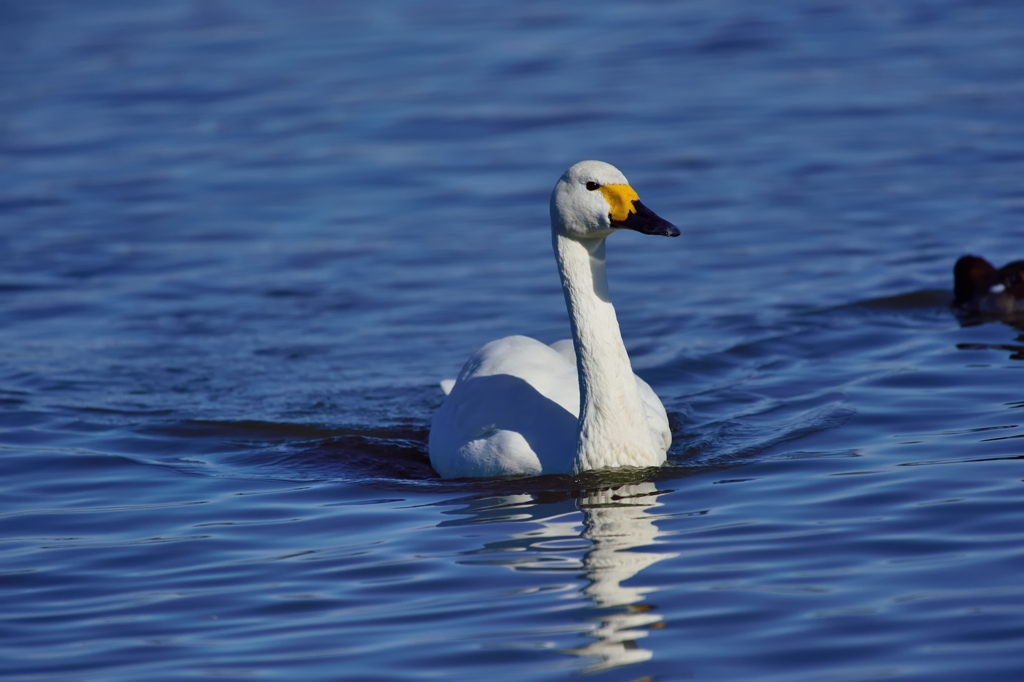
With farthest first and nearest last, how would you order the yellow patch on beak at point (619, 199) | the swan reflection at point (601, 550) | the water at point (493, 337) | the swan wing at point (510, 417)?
the swan wing at point (510, 417), the yellow patch on beak at point (619, 199), the water at point (493, 337), the swan reflection at point (601, 550)

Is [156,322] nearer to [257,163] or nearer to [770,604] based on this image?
[257,163]

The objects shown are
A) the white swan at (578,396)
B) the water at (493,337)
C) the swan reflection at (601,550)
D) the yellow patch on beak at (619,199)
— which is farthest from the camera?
the white swan at (578,396)

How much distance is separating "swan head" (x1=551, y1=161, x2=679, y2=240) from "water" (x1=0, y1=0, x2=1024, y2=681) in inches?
51.2

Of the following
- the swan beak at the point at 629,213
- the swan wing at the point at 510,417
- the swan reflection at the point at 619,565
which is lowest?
the swan reflection at the point at 619,565

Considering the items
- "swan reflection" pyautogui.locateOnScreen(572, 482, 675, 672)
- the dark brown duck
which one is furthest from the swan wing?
the dark brown duck

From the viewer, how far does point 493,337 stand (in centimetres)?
1126

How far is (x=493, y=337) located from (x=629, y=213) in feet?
14.0

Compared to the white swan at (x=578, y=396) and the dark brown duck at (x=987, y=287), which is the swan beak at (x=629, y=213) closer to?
the white swan at (x=578, y=396)

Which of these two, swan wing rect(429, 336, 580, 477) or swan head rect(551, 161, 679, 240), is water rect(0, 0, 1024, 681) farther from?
swan head rect(551, 161, 679, 240)

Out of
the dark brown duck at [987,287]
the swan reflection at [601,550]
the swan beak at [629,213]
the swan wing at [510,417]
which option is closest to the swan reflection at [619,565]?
the swan reflection at [601,550]

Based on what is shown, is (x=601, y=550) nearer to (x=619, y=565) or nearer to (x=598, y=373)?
(x=619, y=565)

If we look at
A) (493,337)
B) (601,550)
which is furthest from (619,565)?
(493,337)

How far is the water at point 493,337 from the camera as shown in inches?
218

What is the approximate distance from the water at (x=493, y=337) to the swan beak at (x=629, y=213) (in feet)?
4.30
